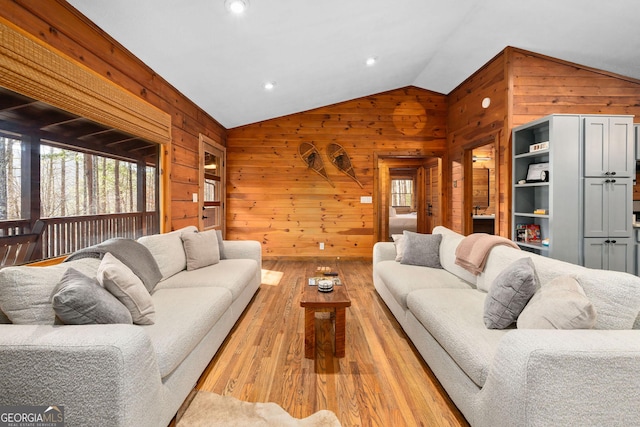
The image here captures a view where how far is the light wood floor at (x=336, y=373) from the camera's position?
1.74 metres

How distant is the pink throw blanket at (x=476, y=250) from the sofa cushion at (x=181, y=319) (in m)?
2.07

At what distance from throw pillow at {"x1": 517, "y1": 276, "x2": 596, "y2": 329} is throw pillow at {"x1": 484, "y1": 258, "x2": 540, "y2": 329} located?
0.06 meters

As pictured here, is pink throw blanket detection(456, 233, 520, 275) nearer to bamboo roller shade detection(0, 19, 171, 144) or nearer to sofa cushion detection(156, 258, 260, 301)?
sofa cushion detection(156, 258, 260, 301)

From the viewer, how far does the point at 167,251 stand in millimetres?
2936

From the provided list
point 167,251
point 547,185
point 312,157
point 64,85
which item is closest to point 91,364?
point 167,251

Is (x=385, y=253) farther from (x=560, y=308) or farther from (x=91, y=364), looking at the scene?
(x=91, y=364)

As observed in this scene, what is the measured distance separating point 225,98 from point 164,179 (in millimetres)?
1632

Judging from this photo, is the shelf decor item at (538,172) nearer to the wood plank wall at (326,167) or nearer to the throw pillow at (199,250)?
the wood plank wall at (326,167)

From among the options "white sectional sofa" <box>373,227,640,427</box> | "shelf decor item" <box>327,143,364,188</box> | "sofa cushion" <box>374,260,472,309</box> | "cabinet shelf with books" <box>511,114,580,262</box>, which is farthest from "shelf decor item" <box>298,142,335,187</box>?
"white sectional sofa" <box>373,227,640,427</box>

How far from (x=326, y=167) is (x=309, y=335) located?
4018 millimetres

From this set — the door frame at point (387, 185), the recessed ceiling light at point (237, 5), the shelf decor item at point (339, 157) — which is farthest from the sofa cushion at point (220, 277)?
the door frame at point (387, 185)

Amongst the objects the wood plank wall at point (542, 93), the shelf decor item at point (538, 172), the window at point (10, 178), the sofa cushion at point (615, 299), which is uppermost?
the wood plank wall at point (542, 93)

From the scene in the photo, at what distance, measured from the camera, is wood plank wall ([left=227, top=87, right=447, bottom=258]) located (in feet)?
19.4

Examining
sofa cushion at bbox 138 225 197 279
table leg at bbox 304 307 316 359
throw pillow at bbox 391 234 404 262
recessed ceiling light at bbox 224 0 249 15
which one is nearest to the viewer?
table leg at bbox 304 307 316 359
